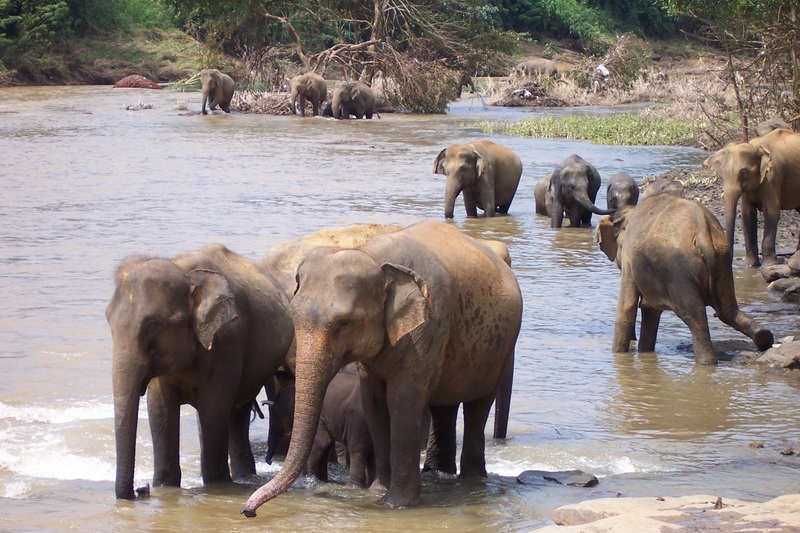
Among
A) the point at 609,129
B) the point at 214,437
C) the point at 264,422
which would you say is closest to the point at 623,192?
the point at 264,422

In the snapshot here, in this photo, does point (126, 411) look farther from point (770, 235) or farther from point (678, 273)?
point (770, 235)

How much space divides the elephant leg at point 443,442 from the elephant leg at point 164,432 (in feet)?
4.61

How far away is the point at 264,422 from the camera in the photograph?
820 centimetres

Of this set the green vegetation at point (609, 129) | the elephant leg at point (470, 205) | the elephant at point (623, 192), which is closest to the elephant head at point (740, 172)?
the elephant at point (623, 192)

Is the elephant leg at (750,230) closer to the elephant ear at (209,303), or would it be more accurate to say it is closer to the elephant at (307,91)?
the elephant ear at (209,303)

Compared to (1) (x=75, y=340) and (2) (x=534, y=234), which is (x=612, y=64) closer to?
(2) (x=534, y=234)

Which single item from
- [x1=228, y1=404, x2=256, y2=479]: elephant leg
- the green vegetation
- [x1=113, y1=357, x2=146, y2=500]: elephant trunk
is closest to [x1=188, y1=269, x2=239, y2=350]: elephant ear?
[x1=113, y1=357, x2=146, y2=500]: elephant trunk

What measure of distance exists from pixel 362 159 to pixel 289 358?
17.9 m

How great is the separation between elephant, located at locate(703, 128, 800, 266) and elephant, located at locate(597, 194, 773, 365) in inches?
144

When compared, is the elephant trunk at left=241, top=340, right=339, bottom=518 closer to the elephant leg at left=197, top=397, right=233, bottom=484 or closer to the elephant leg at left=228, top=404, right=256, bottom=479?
the elephant leg at left=197, top=397, right=233, bottom=484

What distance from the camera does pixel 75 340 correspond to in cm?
982

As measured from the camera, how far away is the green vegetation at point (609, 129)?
27906 millimetres

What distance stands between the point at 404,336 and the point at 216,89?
33313 millimetres

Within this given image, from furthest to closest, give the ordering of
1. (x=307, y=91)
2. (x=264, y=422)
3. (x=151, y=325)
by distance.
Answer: (x=307, y=91)
(x=264, y=422)
(x=151, y=325)
